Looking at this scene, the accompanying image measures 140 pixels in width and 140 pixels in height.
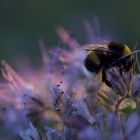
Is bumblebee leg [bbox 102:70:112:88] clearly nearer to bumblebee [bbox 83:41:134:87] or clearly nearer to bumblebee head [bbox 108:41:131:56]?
bumblebee [bbox 83:41:134:87]

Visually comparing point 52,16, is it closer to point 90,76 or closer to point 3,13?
point 3,13

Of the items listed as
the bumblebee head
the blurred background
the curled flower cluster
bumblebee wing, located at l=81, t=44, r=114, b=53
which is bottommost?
the curled flower cluster

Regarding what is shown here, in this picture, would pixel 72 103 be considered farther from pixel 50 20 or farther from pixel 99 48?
pixel 50 20

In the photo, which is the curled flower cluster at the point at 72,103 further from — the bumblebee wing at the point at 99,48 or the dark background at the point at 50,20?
the dark background at the point at 50,20

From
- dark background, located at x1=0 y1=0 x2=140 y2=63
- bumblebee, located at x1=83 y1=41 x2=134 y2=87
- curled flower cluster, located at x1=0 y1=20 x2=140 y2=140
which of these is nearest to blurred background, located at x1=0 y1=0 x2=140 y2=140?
dark background, located at x1=0 y1=0 x2=140 y2=63

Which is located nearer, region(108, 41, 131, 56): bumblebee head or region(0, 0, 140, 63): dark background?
region(108, 41, 131, 56): bumblebee head

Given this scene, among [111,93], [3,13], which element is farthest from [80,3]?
[111,93]
